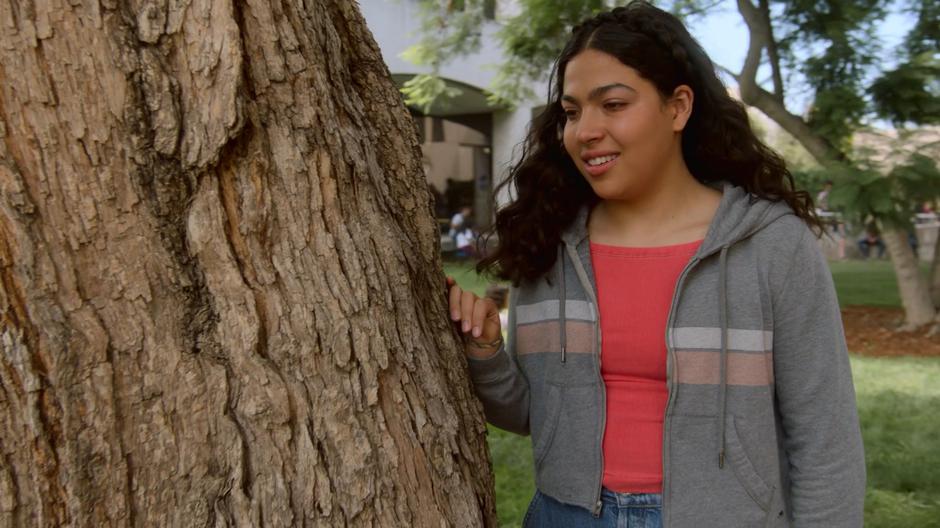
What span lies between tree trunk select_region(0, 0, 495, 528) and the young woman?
0.45m

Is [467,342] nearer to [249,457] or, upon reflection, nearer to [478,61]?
[249,457]

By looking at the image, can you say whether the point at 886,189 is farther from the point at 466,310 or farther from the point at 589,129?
the point at 466,310

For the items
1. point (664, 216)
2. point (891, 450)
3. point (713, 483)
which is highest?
point (664, 216)

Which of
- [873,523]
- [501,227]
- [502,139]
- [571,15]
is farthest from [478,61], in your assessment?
[501,227]

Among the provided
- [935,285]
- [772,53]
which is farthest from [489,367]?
[935,285]

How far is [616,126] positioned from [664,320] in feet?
1.42

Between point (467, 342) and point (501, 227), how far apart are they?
424 millimetres

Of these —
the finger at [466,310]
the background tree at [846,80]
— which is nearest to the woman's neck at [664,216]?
the finger at [466,310]

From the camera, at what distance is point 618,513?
188 centimetres

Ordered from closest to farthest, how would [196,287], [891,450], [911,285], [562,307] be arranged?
1. [196,287]
2. [562,307]
3. [891,450]
4. [911,285]

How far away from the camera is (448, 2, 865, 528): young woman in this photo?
180 cm

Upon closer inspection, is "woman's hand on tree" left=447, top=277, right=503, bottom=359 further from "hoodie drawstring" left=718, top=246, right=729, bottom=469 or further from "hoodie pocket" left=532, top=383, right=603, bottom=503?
"hoodie drawstring" left=718, top=246, right=729, bottom=469

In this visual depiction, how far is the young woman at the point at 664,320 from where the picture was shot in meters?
1.80

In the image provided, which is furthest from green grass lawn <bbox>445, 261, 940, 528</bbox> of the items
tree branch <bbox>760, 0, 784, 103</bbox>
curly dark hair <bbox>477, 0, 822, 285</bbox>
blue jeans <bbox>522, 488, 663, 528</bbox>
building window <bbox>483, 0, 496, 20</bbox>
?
building window <bbox>483, 0, 496, 20</bbox>
